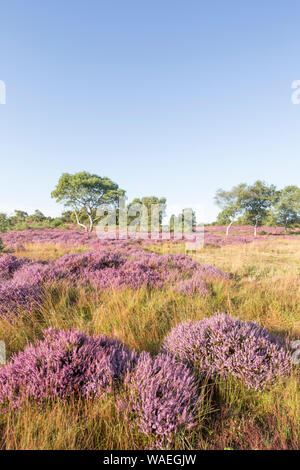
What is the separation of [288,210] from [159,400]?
1905 inches

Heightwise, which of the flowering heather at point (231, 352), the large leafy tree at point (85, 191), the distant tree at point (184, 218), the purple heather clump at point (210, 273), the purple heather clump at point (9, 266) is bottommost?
the purple heather clump at point (210, 273)

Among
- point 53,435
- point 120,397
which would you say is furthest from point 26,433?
point 120,397

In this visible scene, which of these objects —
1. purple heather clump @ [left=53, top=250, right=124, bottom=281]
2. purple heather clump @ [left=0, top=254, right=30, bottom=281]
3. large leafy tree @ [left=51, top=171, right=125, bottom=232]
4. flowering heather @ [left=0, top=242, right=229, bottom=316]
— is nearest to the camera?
flowering heather @ [left=0, top=242, right=229, bottom=316]

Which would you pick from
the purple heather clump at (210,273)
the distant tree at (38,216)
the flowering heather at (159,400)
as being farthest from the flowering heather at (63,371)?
the distant tree at (38,216)

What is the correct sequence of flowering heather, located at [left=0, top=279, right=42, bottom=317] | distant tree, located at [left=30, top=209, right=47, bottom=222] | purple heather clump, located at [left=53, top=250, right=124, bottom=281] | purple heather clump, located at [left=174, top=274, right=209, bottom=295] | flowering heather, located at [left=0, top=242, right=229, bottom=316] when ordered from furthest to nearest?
distant tree, located at [left=30, top=209, right=47, bottom=222], purple heather clump, located at [left=53, top=250, right=124, bottom=281], purple heather clump, located at [left=174, top=274, right=209, bottom=295], flowering heather, located at [left=0, top=242, right=229, bottom=316], flowering heather, located at [left=0, top=279, right=42, bottom=317]

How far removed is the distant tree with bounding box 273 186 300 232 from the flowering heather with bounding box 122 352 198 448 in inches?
1862

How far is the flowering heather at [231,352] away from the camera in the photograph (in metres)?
1.77

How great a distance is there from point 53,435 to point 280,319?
365 cm

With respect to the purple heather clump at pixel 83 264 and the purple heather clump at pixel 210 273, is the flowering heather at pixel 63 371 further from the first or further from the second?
the purple heather clump at pixel 210 273

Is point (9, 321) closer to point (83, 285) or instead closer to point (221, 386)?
point (83, 285)

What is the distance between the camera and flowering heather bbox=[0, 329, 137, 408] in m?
1.45

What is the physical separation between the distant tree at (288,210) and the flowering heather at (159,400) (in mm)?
47287

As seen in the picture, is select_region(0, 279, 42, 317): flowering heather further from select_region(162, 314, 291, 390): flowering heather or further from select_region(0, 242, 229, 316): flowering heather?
select_region(162, 314, 291, 390): flowering heather

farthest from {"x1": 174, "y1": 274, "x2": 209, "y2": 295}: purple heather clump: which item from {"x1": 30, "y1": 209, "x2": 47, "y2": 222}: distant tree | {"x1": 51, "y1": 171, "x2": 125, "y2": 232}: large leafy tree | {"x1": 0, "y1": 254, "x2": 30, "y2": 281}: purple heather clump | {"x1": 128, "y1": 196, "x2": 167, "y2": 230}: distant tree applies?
{"x1": 30, "y1": 209, "x2": 47, "y2": 222}: distant tree
